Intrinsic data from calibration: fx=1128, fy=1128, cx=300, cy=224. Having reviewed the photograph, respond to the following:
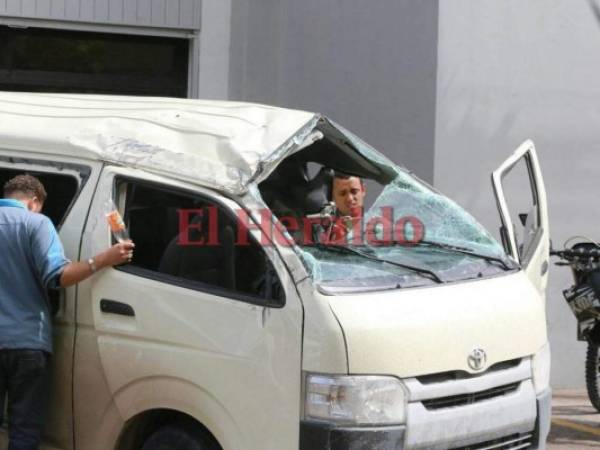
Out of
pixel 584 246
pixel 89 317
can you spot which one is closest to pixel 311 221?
pixel 89 317

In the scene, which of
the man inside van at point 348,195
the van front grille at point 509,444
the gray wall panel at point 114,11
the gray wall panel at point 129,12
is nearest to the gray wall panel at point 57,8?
the gray wall panel at point 114,11

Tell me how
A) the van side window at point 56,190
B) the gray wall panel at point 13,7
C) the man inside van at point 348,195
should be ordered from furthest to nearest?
the gray wall panel at point 13,7
the man inside van at point 348,195
the van side window at point 56,190

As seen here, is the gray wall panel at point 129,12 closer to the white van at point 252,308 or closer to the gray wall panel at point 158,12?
the gray wall panel at point 158,12

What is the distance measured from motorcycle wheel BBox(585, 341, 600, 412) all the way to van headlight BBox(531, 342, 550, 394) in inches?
102

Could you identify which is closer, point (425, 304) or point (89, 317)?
point (425, 304)

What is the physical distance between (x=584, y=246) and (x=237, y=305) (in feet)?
12.5

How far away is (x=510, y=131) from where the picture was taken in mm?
9117

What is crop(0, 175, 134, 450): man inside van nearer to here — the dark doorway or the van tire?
the van tire

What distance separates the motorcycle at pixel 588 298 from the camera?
7656mm

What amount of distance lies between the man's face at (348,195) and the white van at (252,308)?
338 mm

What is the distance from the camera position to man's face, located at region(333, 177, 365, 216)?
6.29 meters

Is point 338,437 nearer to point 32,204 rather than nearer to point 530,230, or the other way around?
point 32,204

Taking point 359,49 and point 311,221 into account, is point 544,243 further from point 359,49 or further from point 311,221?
point 359,49

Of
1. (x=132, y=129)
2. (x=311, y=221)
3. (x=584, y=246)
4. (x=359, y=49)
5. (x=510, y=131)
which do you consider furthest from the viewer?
(x=359, y=49)
